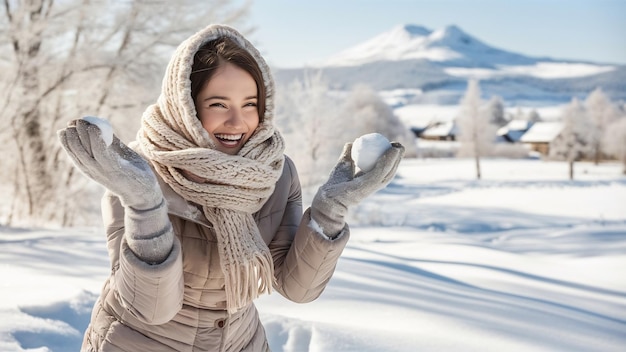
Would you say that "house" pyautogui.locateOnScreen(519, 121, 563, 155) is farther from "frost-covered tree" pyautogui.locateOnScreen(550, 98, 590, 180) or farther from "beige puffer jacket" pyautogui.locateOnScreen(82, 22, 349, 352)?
"beige puffer jacket" pyautogui.locateOnScreen(82, 22, 349, 352)

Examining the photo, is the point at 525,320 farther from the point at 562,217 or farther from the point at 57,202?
the point at 562,217

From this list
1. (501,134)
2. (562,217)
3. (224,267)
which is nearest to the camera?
(224,267)

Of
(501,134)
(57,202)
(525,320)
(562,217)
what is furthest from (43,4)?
(501,134)

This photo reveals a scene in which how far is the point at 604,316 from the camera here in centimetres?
320

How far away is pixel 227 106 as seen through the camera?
1.36 m

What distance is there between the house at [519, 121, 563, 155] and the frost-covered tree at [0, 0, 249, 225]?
46803 mm

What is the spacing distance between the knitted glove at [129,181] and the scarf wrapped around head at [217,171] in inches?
5.8

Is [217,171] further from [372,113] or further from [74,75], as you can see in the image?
[372,113]

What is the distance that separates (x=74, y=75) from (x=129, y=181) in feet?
30.2

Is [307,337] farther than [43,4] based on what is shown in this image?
No

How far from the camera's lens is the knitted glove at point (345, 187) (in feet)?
4.24

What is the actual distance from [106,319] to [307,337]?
1.21 metres

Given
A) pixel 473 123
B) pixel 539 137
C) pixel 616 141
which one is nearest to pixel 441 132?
pixel 539 137

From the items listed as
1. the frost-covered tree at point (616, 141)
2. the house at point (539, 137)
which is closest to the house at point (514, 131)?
the house at point (539, 137)
